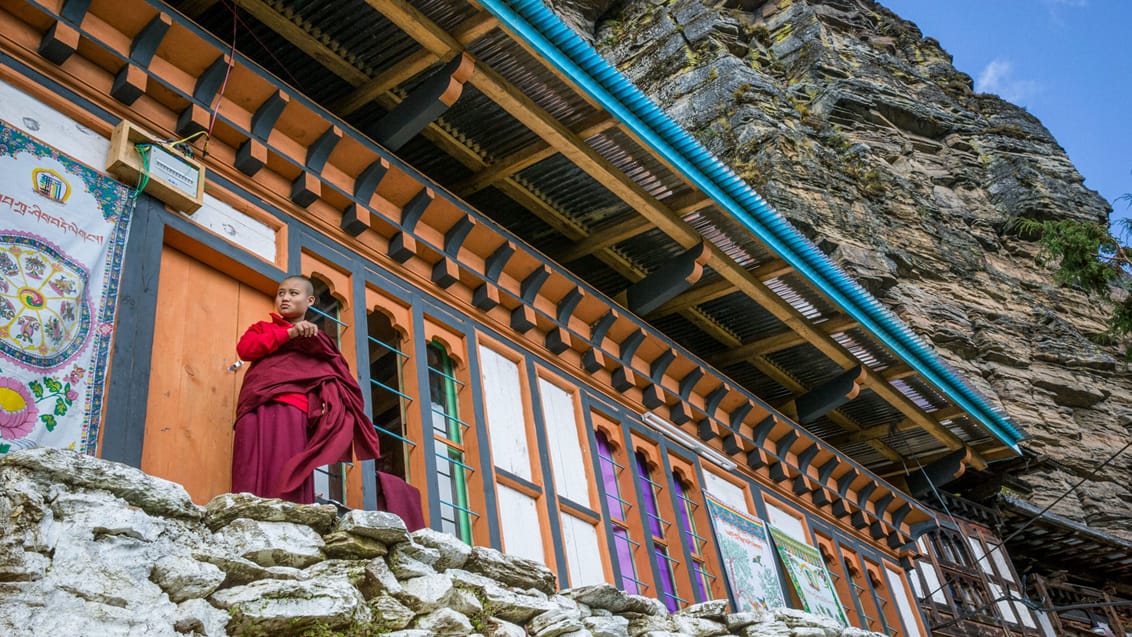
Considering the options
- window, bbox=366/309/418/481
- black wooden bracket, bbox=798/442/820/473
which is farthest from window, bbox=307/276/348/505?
black wooden bracket, bbox=798/442/820/473

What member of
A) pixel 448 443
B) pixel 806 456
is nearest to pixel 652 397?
pixel 806 456

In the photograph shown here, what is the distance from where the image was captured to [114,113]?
609cm

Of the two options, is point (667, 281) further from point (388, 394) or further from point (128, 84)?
point (128, 84)

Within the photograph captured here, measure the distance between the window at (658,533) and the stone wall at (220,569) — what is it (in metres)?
2.93

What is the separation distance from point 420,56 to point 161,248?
2.50 meters

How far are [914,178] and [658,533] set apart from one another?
19.6 m

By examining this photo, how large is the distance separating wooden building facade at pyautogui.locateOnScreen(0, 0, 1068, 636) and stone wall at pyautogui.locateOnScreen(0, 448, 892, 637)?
104 cm

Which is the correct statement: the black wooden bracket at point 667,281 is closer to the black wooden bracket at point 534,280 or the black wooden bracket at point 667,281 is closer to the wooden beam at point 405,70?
the black wooden bracket at point 534,280

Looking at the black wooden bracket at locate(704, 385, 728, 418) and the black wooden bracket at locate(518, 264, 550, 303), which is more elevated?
the black wooden bracket at locate(518, 264, 550, 303)

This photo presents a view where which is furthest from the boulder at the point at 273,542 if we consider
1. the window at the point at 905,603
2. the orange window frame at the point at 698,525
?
the window at the point at 905,603

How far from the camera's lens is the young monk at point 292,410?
5.21m

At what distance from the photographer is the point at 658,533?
8.78m

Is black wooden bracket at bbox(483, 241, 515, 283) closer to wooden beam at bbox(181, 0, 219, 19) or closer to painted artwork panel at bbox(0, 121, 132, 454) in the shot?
wooden beam at bbox(181, 0, 219, 19)

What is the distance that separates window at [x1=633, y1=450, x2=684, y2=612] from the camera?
27.1ft
